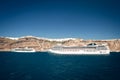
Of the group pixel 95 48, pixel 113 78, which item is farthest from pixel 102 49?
pixel 113 78

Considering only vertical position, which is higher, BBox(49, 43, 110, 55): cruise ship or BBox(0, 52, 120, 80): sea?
BBox(49, 43, 110, 55): cruise ship

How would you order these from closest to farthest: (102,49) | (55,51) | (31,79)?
(31,79) < (102,49) < (55,51)

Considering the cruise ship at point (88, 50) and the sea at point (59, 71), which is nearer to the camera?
the sea at point (59, 71)

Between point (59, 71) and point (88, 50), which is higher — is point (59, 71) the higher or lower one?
the lower one

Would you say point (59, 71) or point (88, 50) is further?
point (88, 50)

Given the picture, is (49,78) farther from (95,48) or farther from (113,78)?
(95,48)

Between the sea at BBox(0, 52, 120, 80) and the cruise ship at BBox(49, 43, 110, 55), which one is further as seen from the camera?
the cruise ship at BBox(49, 43, 110, 55)

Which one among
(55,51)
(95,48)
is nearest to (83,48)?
(95,48)

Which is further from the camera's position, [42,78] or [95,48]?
[95,48]

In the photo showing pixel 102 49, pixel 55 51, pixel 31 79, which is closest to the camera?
pixel 31 79

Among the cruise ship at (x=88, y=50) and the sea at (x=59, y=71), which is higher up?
the cruise ship at (x=88, y=50)
